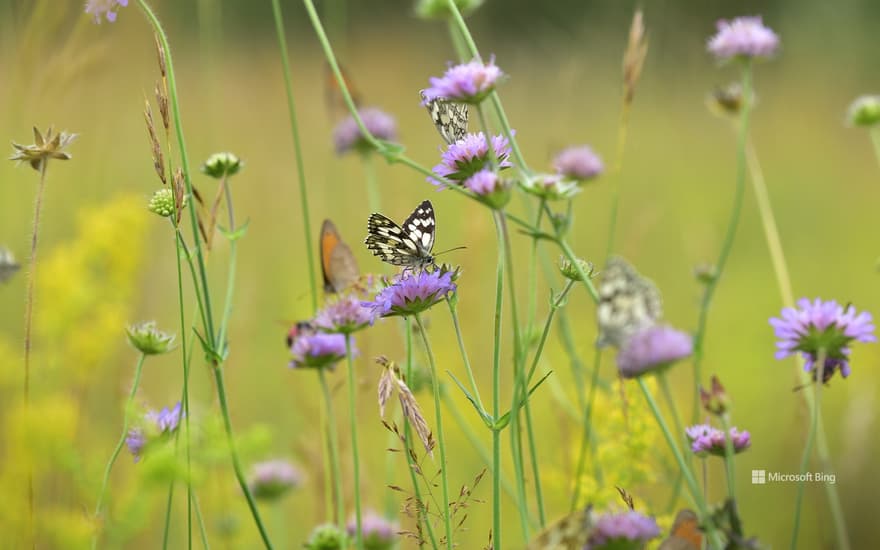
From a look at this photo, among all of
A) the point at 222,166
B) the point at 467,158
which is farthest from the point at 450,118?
the point at 222,166

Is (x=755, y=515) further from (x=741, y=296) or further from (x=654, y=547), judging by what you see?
(x=741, y=296)

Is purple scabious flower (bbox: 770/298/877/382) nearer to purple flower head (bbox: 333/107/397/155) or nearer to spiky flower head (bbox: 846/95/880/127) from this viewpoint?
spiky flower head (bbox: 846/95/880/127)

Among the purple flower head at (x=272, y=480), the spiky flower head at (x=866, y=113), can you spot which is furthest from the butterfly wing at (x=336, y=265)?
the spiky flower head at (x=866, y=113)

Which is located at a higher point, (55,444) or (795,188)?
(795,188)

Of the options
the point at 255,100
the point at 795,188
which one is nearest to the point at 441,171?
the point at 795,188

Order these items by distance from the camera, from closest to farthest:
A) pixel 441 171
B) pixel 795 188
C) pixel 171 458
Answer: pixel 171 458, pixel 441 171, pixel 795 188

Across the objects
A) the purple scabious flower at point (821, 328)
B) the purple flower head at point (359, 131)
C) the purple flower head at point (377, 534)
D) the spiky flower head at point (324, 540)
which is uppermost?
the purple flower head at point (359, 131)

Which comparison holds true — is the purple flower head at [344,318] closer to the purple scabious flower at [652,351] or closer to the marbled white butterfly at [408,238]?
the marbled white butterfly at [408,238]
